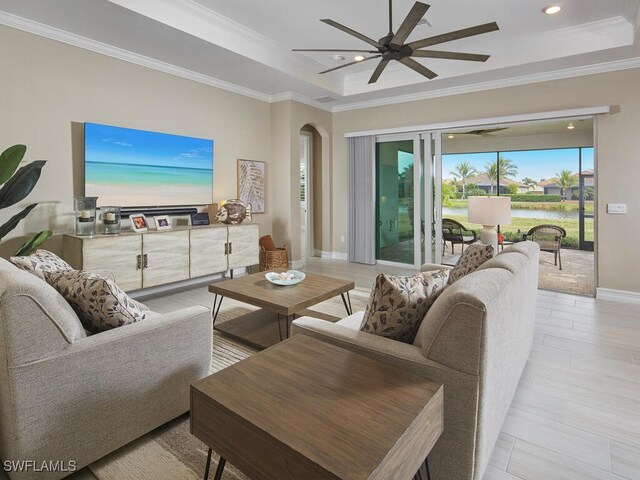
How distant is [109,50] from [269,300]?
3438mm

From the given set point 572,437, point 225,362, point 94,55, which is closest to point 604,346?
point 572,437

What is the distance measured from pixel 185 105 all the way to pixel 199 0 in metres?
1.53

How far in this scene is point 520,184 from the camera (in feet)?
28.4

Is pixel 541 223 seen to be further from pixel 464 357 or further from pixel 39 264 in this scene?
pixel 39 264

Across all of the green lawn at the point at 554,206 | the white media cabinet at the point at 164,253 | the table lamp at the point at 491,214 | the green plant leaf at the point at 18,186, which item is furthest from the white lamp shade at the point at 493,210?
the green lawn at the point at 554,206

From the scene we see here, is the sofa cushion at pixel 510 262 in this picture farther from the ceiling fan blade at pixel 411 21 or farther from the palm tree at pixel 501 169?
the palm tree at pixel 501 169

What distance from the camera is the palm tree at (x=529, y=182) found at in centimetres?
849

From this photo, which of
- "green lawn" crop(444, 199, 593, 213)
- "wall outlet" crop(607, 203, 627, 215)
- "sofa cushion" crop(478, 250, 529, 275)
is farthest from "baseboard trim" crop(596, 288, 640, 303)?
"green lawn" crop(444, 199, 593, 213)

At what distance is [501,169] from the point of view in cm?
883

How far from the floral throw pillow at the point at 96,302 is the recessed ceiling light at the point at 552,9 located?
464 cm

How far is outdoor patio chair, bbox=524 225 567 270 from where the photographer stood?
6344mm

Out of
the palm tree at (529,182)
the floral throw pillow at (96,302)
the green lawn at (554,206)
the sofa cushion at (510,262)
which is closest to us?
the floral throw pillow at (96,302)

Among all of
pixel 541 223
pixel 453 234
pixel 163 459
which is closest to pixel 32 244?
pixel 163 459

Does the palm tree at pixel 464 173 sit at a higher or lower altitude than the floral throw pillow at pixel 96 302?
higher
